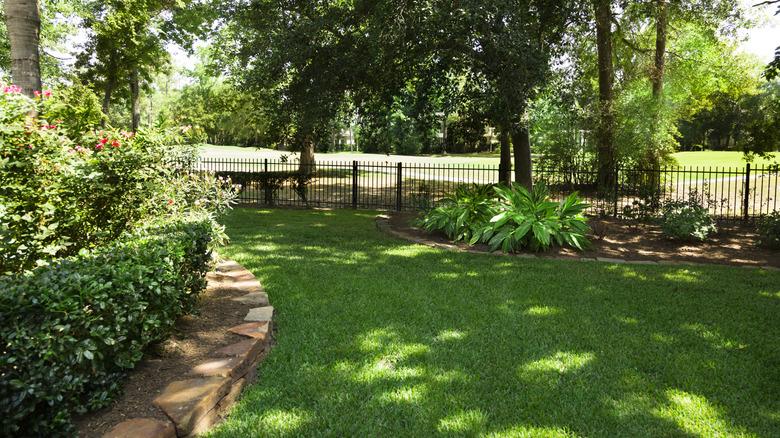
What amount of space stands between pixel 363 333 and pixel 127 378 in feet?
5.53

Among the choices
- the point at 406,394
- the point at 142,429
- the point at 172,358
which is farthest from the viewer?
the point at 172,358

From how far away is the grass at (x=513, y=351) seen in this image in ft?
9.81

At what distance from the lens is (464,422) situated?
2930 mm

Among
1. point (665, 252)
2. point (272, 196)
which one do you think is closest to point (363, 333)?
point (665, 252)

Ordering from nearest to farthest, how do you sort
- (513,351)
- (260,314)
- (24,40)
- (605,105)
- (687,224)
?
(513,351) < (260,314) < (24,40) < (687,224) < (605,105)

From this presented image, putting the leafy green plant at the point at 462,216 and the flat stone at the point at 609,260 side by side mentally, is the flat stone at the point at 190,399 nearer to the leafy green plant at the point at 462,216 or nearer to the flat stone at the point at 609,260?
the leafy green plant at the point at 462,216

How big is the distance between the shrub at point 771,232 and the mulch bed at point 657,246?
11 centimetres

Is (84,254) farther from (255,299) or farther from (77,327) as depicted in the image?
(255,299)

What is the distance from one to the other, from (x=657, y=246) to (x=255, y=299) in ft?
21.3

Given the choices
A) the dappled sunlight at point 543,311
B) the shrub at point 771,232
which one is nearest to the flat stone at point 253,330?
the dappled sunlight at point 543,311

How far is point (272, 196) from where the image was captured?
14656 mm

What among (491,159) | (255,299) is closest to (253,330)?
(255,299)

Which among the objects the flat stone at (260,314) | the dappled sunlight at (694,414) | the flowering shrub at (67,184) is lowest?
the dappled sunlight at (694,414)

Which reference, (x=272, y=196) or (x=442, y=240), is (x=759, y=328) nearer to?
(x=442, y=240)
